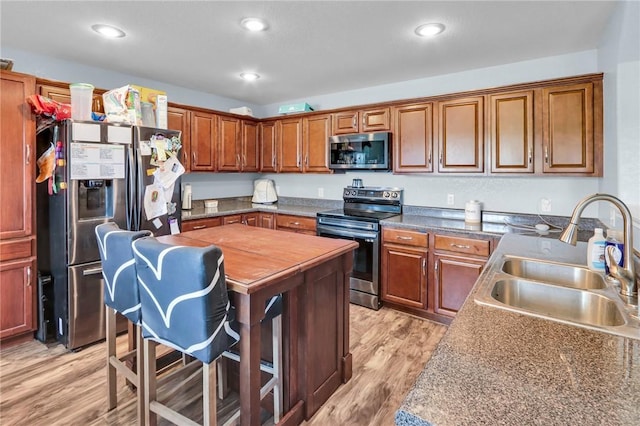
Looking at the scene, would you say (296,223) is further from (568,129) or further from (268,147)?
(568,129)

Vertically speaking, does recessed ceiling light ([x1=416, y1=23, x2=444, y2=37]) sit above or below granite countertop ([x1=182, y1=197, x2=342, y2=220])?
above

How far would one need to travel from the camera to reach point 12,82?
8.09 feet

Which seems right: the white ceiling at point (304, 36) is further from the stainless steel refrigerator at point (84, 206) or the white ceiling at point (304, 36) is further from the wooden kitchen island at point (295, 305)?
the wooden kitchen island at point (295, 305)

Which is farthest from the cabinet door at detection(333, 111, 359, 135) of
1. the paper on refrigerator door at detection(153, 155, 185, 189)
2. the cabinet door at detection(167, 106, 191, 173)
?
the paper on refrigerator door at detection(153, 155, 185, 189)

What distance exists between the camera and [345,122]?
3881 mm

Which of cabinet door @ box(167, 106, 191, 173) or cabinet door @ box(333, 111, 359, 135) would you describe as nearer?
cabinet door @ box(167, 106, 191, 173)

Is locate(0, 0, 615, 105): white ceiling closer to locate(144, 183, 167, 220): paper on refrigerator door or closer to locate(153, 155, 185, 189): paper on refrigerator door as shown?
locate(153, 155, 185, 189): paper on refrigerator door

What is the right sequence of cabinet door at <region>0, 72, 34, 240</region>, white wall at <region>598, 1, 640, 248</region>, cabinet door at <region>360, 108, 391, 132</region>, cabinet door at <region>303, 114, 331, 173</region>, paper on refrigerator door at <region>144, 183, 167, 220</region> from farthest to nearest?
cabinet door at <region>303, 114, 331, 173</region> < cabinet door at <region>360, 108, 391, 132</region> < paper on refrigerator door at <region>144, 183, 167, 220</region> < cabinet door at <region>0, 72, 34, 240</region> < white wall at <region>598, 1, 640, 248</region>

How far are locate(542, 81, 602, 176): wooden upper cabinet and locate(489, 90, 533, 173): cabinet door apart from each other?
11 cm

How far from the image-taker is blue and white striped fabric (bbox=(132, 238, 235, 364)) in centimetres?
125

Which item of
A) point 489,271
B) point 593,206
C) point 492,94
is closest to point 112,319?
point 489,271

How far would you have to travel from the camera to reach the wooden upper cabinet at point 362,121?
11.8ft

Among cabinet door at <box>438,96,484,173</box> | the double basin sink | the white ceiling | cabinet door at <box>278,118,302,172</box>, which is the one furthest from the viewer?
cabinet door at <box>278,118,302,172</box>

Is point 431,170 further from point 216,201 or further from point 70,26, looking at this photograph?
point 70,26
